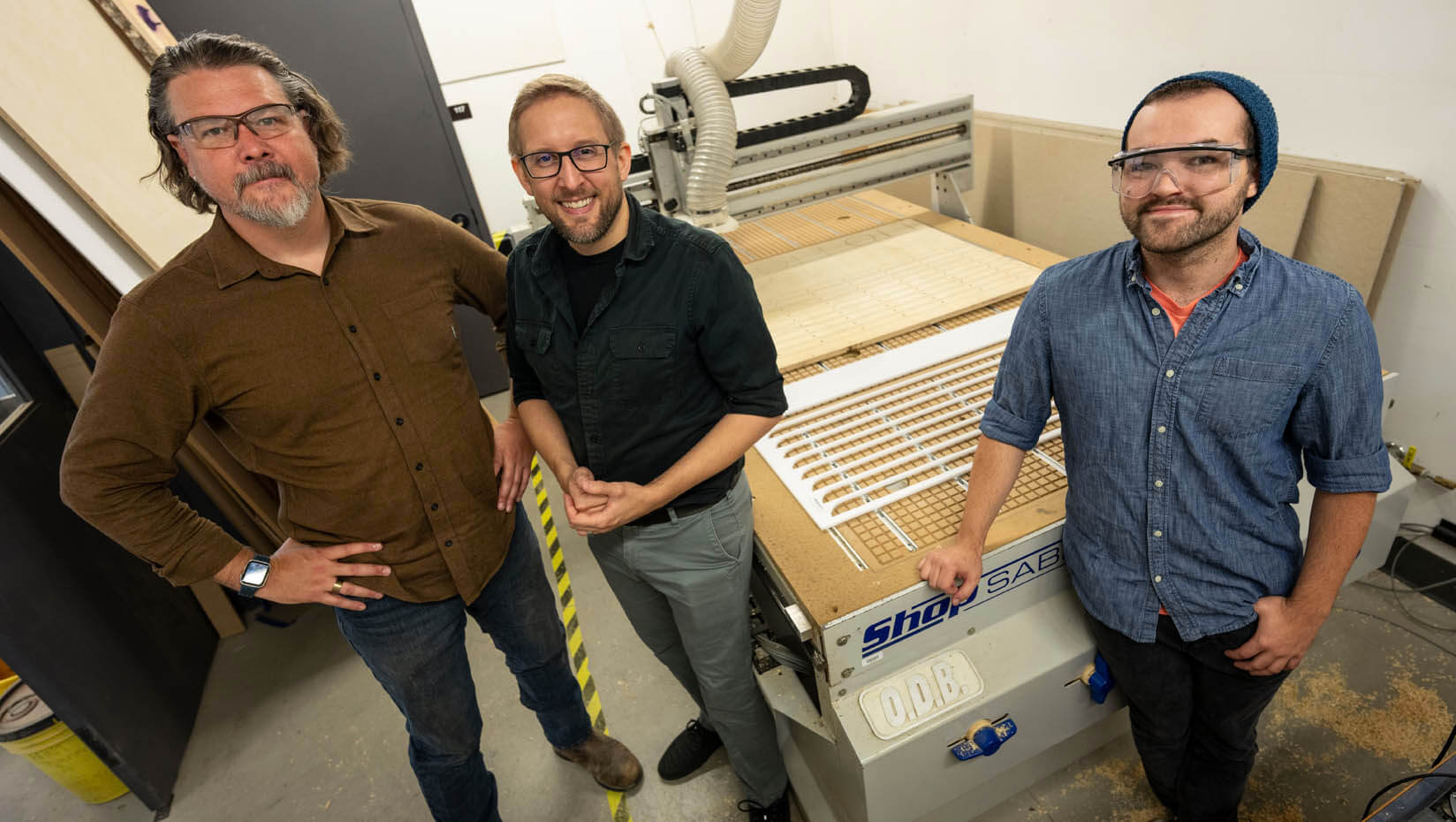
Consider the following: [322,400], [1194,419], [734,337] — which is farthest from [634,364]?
[1194,419]

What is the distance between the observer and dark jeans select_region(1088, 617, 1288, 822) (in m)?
1.39

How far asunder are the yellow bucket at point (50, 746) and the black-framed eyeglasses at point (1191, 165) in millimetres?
3360

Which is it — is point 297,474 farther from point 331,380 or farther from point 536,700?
point 536,700

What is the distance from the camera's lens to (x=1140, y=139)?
1.13m

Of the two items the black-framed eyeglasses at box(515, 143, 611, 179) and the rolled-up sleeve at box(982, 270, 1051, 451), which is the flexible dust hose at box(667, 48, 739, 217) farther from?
the rolled-up sleeve at box(982, 270, 1051, 451)

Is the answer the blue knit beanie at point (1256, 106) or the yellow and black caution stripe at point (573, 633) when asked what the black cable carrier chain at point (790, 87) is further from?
the blue knit beanie at point (1256, 106)

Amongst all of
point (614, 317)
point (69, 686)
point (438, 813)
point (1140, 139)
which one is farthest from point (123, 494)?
point (1140, 139)

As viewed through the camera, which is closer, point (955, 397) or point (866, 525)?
point (866, 525)

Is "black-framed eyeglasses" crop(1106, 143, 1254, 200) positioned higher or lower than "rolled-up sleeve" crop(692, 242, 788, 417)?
higher

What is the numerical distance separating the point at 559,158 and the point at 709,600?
3.13ft

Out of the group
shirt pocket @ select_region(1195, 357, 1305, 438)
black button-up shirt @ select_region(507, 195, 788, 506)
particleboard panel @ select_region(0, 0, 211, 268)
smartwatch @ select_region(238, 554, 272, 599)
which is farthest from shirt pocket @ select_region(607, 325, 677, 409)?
particleboard panel @ select_region(0, 0, 211, 268)

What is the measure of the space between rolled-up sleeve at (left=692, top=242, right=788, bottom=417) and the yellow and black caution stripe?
4.43 feet

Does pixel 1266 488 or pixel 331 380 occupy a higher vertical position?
pixel 331 380

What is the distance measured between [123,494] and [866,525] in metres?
1.49
